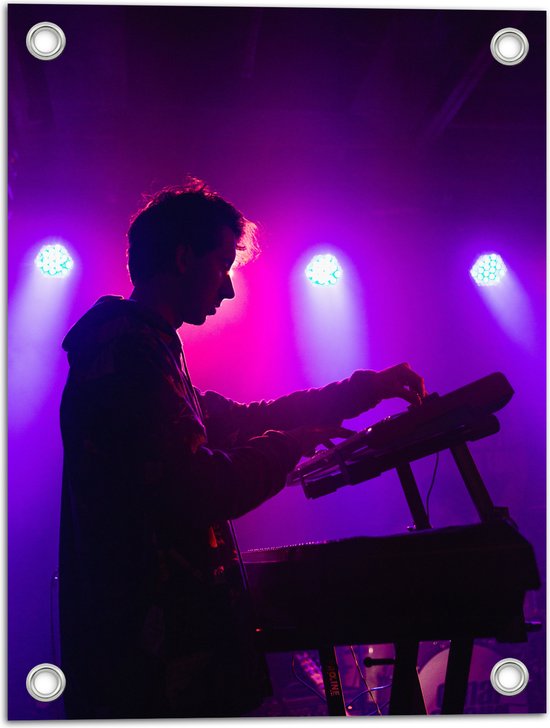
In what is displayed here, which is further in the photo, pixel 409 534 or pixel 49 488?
pixel 49 488

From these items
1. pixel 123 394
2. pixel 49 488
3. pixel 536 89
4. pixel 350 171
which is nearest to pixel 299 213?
pixel 350 171

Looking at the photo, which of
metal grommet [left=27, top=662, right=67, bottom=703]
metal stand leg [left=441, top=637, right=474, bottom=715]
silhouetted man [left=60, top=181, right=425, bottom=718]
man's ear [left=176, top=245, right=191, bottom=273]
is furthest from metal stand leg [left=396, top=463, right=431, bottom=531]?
metal grommet [left=27, top=662, right=67, bottom=703]

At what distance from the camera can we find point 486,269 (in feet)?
7.95

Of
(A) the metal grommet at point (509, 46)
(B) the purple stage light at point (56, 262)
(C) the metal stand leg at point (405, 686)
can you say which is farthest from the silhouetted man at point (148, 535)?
(B) the purple stage light at point (56, 262)

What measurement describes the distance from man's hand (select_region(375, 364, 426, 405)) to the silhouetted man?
1.36 ft

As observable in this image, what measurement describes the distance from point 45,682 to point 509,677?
0.99 meters

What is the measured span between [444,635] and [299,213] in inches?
102

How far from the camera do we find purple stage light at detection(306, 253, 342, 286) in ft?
10.2

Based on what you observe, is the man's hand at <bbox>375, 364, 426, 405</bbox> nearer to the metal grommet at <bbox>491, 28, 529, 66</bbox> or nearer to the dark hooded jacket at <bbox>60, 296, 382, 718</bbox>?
the dark hooded jacket at <bbox>60, 296, 382, 718</bbox>

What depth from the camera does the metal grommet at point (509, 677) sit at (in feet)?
3.83

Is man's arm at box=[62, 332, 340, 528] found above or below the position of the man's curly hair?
below

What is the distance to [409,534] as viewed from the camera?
0.80 meters

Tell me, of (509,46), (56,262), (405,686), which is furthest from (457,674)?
(56,262)

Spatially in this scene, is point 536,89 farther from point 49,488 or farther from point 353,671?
point 353,671
